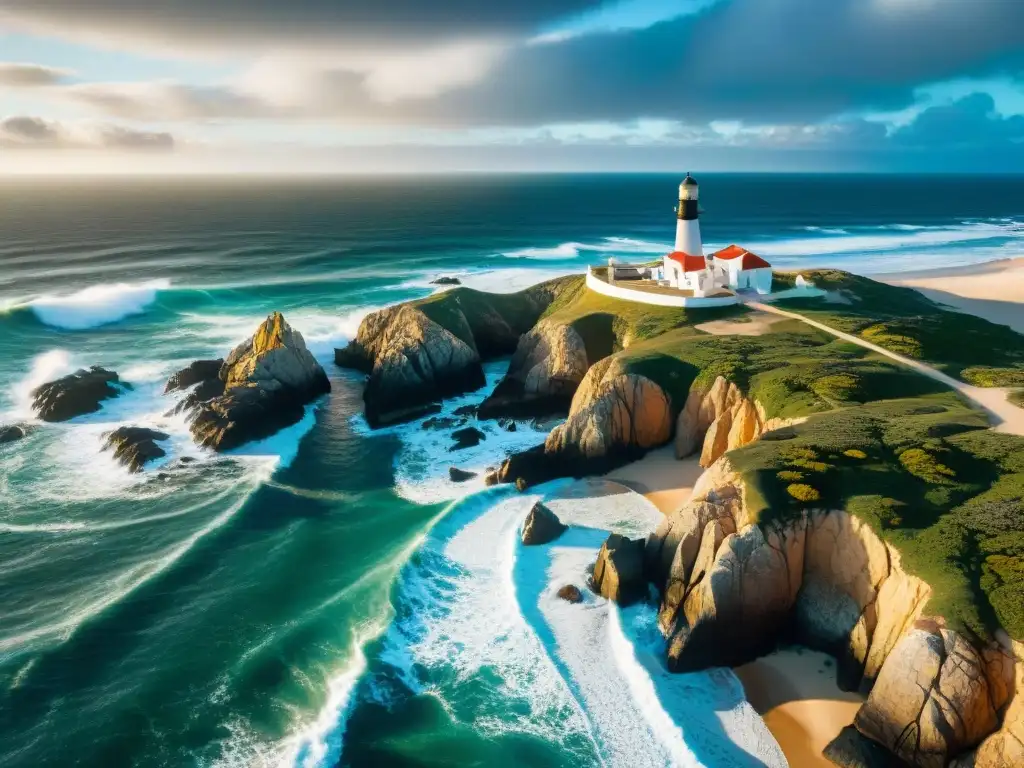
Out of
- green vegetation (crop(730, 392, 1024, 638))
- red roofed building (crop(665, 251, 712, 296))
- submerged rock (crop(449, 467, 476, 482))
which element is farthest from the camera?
red roofed building (crop(665, 251, 712, 296))

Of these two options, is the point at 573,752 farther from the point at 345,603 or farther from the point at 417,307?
the point at 417,307

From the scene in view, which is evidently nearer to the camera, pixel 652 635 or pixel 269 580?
pixel 652 635

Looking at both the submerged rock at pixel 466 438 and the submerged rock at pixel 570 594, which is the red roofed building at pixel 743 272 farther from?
the submerged rock at pixel 570 594

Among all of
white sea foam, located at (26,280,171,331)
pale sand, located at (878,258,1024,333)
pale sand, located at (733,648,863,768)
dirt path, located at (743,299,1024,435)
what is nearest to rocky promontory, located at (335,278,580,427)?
dirt path, located at (743,299,1024,435)

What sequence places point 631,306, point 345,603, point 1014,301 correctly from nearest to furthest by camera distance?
1. point 345,603
2. point 631,306
3. point 1014,301

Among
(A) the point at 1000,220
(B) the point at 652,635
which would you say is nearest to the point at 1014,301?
(B) the point at 652,635

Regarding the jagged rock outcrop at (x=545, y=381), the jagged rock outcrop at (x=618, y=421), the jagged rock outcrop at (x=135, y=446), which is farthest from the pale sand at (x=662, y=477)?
the jagged rock outcrop at (x=135, y=446)

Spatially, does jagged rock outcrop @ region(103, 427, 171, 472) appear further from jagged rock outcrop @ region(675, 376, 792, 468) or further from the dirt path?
the dirt path
